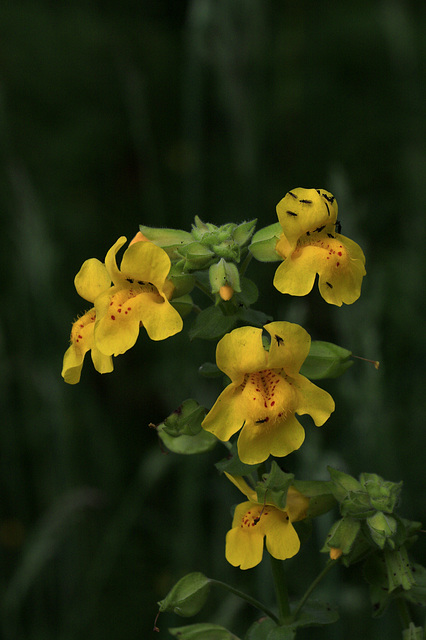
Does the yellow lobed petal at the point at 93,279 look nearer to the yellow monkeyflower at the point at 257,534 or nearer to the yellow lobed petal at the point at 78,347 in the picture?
the yellow lobed petal at the point at 78,347

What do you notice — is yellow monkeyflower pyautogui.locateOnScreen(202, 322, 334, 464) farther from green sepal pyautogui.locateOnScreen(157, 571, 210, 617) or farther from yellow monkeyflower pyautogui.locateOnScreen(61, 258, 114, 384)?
green sepal pyautogui.locateOnScreen(157, 571, 210, 617)

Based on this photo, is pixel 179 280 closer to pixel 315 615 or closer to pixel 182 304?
pixel 182 304

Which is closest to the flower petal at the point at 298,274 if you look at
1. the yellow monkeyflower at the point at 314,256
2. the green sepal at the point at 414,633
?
the yellow monkeyflower at the point at 314,256

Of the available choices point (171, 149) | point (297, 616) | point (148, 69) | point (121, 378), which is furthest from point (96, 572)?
point (148, 69)

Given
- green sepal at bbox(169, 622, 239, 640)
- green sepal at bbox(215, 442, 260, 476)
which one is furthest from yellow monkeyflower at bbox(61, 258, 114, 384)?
green sepal at bbox(169, 622, 239, 640)

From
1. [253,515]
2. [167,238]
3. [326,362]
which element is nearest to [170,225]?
[167,238]

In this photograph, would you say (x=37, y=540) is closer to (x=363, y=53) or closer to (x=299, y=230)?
(x=299, y=230)
